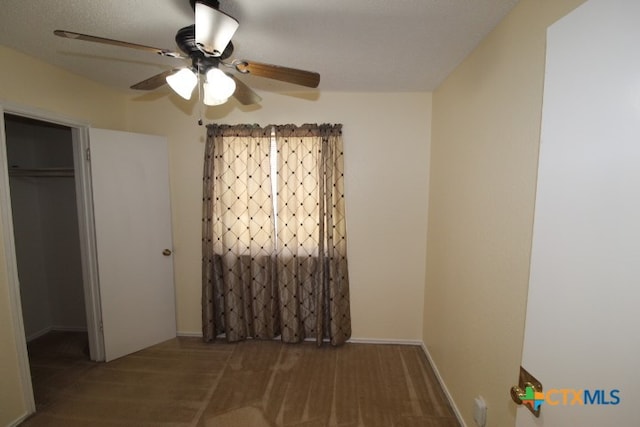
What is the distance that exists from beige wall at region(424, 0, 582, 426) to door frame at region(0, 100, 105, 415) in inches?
116

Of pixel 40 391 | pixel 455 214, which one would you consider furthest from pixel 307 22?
pixel 40 391

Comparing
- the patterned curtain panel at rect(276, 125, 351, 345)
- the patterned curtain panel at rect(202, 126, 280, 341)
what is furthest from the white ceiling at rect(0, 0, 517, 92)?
the patterned curtain panel at rect(202, 126, 280, 341)

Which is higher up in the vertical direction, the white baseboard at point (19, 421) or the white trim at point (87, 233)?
the white trim at point (87, 233)

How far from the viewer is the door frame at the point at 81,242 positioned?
167 centimetres

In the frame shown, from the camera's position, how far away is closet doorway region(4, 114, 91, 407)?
2.61 meters

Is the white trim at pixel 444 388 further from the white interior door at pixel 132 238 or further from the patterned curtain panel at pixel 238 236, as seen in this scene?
the white interior door at pixel 132 238

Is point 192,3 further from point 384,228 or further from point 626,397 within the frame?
point 384,228

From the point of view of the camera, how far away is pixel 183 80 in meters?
1.23

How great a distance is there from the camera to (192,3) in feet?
3.81

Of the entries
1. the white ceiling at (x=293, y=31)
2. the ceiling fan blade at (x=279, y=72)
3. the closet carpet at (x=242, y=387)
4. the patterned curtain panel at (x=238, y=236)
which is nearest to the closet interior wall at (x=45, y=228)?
the closet carpet at (x=242, y=387)

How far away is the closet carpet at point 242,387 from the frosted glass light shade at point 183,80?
82.5 inches

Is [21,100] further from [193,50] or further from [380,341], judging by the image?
[380,341]

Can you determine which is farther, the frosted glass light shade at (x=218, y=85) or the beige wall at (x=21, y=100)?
the beige wall at (x=21, y=100)

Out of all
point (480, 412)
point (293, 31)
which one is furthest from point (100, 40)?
point (480, 412)
